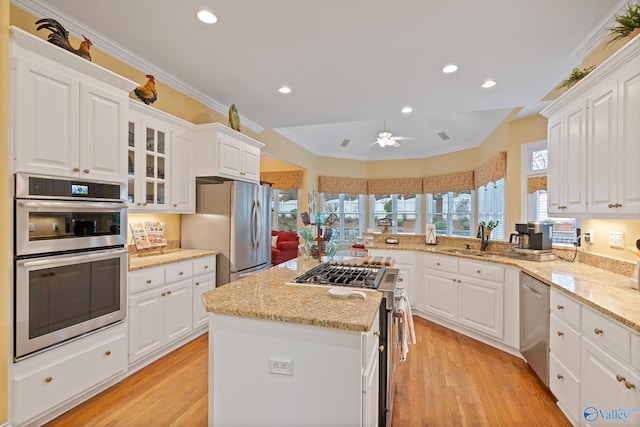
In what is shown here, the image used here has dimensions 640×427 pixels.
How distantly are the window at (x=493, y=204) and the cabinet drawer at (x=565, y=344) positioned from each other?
2.92 metres

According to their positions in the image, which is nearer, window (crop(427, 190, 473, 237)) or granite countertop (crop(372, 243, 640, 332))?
granite countertop (crop(372, 243, 640, 332))

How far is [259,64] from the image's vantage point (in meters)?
2.87

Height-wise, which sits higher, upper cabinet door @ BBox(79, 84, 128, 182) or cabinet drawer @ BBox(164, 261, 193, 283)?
upper cabinet door @ BBox(79, 84, 128, 182)

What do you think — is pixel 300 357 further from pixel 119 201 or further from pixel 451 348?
pixel 451 348

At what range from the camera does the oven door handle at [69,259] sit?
1.74 meters

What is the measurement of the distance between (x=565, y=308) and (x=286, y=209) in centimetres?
600

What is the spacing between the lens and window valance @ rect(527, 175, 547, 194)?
4.08 metres

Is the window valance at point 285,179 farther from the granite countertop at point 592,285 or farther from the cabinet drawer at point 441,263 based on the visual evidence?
the granite countertop at point 592,285

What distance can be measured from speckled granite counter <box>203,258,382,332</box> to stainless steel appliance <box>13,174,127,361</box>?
1.08 metres

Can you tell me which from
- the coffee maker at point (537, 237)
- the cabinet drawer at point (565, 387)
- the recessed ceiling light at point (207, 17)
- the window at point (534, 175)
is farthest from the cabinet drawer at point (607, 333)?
the recessed ceiling light at point (207, 17)

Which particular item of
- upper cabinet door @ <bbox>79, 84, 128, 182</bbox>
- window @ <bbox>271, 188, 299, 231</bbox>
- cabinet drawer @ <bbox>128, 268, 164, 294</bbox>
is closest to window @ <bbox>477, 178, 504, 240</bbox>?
window @ <bbox>271, 188, 299, 231</bbox>

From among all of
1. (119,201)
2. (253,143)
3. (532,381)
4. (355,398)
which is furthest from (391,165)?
(355,398)

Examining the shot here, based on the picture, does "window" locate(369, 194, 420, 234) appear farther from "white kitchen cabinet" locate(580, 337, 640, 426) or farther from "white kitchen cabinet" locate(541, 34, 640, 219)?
"white kitchen cabinet" locate(580, 337, 640, 426)

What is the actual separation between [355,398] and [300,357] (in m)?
0.27
